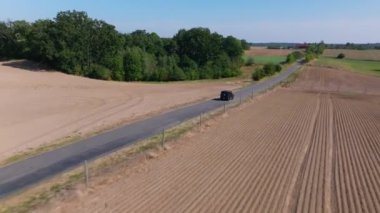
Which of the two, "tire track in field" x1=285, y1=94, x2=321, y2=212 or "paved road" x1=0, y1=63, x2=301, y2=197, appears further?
"paved road" x1=0, y1=63, x2=301, y2=197

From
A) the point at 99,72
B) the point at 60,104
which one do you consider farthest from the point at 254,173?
the point at 99,72

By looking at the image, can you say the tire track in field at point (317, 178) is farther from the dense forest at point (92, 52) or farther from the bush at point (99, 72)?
the dense forest at point (92, 52)

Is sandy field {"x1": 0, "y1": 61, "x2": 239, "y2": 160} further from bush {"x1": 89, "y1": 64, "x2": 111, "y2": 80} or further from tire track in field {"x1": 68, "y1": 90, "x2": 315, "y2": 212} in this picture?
tire track in field {"x1": 68, "y1": 90, "x2": 315, "y2": 212}

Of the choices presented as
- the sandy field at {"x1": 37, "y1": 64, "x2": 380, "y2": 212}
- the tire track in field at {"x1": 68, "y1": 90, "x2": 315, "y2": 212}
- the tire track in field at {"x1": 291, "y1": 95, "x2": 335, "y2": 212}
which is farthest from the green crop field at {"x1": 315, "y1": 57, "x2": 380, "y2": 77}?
the tire track in field at {"x1": 68, "y1": 90, "x2": 315, "y2": 212}

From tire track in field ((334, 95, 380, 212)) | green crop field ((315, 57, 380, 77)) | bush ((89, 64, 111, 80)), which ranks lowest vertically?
green crop field ((315, 57, 380, 77))

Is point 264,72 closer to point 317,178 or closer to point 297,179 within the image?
point 317,178

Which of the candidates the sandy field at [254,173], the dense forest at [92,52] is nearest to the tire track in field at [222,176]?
the sandy field at [254,173]

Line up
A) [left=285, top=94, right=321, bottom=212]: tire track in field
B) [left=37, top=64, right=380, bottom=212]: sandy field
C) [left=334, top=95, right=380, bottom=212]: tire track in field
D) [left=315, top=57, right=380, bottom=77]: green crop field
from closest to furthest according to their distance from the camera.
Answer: [left=37, top=64, right=380, bottom=212]: sandy field → [left=285, top=94, right=321, bottom=212]: tire track in field → [left=334, top=95, right=380, bottom=212]: tire track in field → [left=315, top=57, right=380, bottom=77]: green crop field

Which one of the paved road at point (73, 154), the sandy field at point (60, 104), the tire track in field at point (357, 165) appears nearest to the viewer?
the tire track in field at point (357, 165)
